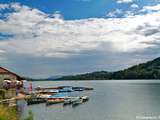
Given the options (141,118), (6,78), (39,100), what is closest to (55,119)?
(141,118)

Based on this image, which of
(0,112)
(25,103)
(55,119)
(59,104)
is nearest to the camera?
(0,112)

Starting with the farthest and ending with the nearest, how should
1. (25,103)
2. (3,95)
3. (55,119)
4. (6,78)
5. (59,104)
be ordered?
1. (59,104)
2. (25,103)
3. (6,78)
4. (3,95)
5. (55,119)

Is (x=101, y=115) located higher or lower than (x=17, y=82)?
lower

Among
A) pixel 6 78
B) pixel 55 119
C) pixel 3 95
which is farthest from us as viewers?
pixel 6 78

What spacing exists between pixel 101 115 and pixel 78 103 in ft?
75.5

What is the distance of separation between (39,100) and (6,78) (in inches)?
637

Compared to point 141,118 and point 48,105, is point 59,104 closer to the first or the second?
point 48,105

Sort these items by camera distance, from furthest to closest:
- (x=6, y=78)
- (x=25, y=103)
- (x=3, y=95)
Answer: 1. (x=25, y=103)
2. (x=6, y=78)
3. (x=3, y=95)

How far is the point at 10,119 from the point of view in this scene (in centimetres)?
1833

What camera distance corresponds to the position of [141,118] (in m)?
48.5

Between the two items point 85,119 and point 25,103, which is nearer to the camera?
point 85,119

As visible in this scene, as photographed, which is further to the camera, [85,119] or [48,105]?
[48,105]

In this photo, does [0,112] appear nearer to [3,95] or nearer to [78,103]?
[3,95]

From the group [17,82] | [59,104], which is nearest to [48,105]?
[59,104]
